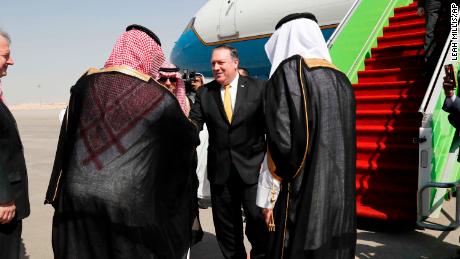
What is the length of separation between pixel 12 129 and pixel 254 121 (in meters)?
1.82

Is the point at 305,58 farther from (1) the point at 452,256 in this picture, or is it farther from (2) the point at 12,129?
(1) the point at 452,256

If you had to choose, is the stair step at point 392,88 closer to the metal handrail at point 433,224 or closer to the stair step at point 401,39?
the stair step at point 401,39

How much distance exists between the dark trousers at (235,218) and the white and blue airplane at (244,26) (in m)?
7.48

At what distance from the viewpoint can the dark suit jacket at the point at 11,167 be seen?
2.54 meters

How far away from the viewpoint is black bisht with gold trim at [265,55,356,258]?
6.90ft

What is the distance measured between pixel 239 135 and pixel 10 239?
1.84 metres

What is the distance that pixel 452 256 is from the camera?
377cm

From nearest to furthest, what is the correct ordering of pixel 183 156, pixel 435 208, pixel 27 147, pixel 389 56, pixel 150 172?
pixel 150 172 → pixel 183 156 → pixel 435 208 → pixel 389 56 → pixel 27 147

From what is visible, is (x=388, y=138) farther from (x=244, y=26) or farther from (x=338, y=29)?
(x=244, y=26)

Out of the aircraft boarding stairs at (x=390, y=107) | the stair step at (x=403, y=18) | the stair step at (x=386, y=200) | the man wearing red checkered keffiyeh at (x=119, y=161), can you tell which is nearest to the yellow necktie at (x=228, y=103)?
the man wearing red checkered keffiyeh at (x=119, y=161)

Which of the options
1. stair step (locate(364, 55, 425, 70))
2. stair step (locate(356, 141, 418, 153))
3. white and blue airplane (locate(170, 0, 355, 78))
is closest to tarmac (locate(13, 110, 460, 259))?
stair step (locate(356, 141, 418, 153))

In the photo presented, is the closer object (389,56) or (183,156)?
(183,156)

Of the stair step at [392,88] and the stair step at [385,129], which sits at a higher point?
the stair step at [392,88]

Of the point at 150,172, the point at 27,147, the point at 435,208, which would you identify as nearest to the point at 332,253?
the point at 150,172
